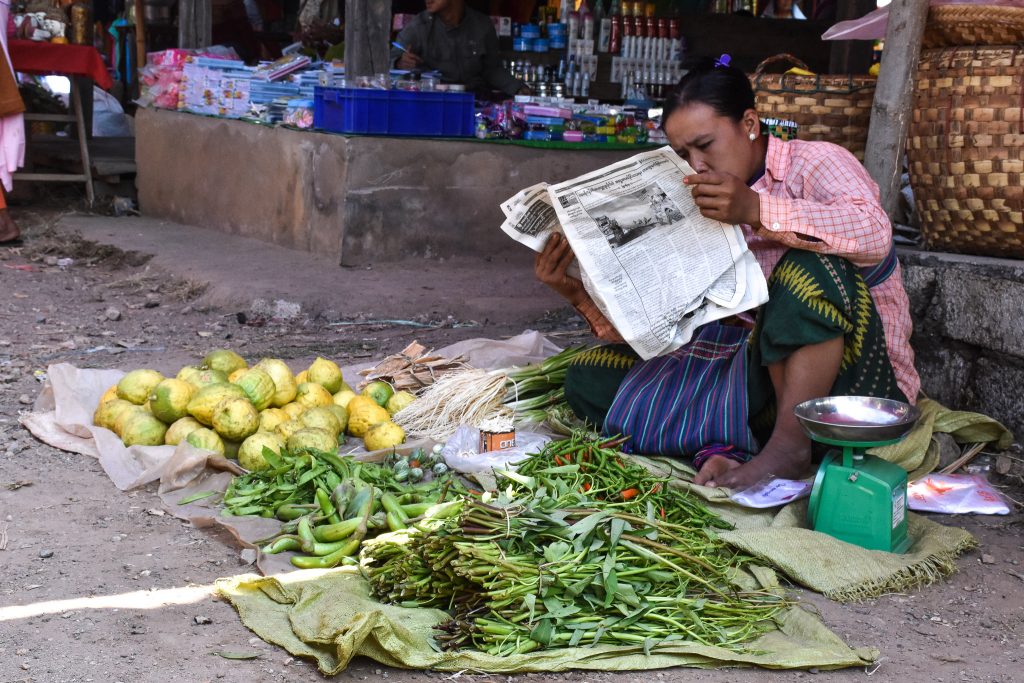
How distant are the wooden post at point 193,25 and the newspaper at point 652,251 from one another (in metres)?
6.69

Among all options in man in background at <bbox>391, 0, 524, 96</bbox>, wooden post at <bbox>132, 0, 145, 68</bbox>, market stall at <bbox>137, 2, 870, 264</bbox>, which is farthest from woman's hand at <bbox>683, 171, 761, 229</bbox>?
wooden post at <bbox>132, 0, 145, 68</bbox>

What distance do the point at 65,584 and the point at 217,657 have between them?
552mm

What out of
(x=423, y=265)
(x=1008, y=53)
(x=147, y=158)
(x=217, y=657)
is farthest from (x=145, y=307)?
(x=1008, y=53)

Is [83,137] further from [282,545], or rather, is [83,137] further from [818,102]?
[282,545]

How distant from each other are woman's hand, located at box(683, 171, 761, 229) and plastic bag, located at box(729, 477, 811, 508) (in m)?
0.69

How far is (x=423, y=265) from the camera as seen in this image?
21.0 ft

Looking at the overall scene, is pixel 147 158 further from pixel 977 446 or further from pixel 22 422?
pixel 977 446

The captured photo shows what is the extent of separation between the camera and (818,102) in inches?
160

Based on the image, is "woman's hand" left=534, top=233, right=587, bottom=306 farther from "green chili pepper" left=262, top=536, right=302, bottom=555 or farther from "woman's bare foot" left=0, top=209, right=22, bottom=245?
"woman's bare foot" left=0, top=209, right=22, bottom=245

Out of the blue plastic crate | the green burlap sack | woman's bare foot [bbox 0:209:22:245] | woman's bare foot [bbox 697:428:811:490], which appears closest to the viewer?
the green burlap sack

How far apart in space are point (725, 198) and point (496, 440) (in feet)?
3.27

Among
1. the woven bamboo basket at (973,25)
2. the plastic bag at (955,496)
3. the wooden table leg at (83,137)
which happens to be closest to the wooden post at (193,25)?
the wooden table leg at (83,137)

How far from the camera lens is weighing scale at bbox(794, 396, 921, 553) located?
2.59m

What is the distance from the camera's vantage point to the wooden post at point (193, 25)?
8812 mm
